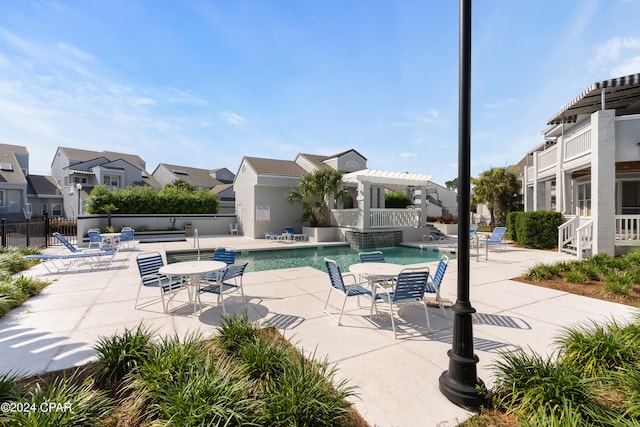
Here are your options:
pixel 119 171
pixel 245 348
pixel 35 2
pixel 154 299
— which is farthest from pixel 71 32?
pixel 119 171

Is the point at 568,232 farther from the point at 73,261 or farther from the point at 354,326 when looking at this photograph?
the point at 73,261

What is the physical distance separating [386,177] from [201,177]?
34.4 metres

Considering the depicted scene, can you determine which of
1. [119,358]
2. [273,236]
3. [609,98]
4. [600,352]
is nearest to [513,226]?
[609,98]

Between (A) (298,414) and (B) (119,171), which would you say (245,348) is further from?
(B) (119,171)

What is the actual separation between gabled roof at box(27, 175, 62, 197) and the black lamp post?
43.4 metres

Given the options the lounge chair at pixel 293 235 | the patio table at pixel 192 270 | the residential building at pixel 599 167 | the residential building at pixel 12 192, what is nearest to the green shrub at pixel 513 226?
the residential building at pixel 599 167

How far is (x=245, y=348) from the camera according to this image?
11.1ft

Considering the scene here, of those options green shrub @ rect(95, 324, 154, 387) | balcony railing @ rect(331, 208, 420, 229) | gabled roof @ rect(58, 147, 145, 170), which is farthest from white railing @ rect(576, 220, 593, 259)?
gabled roof @ rect(58, 147, 145, 170)

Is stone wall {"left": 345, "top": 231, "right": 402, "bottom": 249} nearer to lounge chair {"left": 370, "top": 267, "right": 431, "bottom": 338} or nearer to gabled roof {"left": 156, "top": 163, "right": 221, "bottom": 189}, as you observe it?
lounge chair {"left": 370, "top": 267, "right": 431, "bottom": 338}

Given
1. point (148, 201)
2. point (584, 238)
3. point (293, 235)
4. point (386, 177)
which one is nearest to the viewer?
point (584, 238)

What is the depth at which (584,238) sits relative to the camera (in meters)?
11.3

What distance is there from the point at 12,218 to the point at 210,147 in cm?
2371

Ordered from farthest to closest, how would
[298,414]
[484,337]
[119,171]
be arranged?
[119,171], [484,337], [298,414]

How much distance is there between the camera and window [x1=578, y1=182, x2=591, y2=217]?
1455 cm
